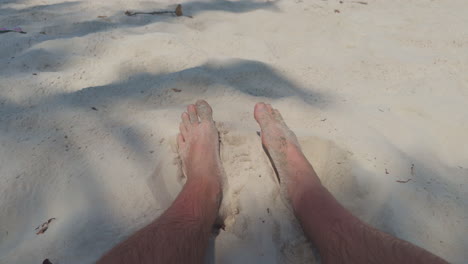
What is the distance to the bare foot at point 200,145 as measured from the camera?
1.21 metres

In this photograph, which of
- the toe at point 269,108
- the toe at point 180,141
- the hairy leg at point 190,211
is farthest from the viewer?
the toe at point 269,108

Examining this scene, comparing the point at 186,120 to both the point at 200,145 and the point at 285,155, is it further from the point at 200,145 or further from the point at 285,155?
the point at 285,155

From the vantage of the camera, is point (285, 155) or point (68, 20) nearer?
point (285, 155)

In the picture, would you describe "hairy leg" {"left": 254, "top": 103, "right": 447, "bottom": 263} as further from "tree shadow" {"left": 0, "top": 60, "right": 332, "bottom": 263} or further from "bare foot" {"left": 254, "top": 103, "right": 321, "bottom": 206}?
"tree shadow" {"left": 0, "top": 60, "right": 332, "bottom": 263}

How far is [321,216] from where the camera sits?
3.42 feet

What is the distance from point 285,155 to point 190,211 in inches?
18.3

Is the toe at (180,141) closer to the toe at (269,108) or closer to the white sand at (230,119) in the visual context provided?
the white sand at (230,119)

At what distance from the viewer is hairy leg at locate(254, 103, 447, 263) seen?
88 centimetres

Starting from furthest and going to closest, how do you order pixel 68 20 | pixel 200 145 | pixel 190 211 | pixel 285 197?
pixel 68 20 < pixel 200 145 < pixel 285 197 < pixel 190 211

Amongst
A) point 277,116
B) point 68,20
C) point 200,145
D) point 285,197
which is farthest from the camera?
point 68,20

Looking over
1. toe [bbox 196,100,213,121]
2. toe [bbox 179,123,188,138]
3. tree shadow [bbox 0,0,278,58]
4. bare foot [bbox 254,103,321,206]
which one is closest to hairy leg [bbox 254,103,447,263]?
bare foot [bbox 254,103,321,206]

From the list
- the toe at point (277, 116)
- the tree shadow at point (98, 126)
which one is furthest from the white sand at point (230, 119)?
the toe at point (277, 116)

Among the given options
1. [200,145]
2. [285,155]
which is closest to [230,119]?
[200,145]

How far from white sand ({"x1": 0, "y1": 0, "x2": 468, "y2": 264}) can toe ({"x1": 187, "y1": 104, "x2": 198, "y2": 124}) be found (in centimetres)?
7
